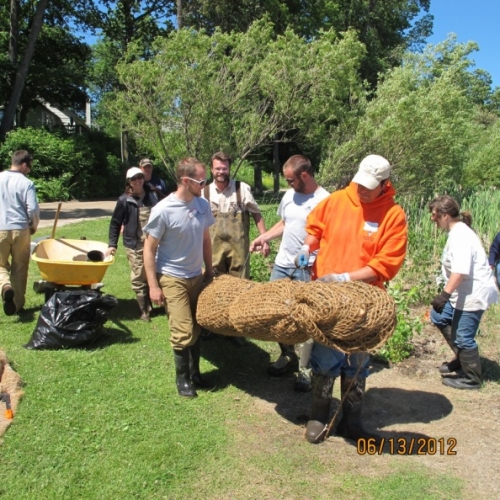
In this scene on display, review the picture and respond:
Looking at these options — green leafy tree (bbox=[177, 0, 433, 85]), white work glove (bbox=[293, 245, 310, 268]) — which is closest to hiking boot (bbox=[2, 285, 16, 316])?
white work glove (bbox=[293, 245, 310, 268])

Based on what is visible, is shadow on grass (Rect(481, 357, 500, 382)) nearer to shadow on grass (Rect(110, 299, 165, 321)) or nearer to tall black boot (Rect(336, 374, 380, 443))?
tall black boot (Rect(336, 374, 380, 443))

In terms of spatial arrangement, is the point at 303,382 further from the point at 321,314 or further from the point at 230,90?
the point at 230,90

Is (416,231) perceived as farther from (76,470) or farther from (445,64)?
(445,64)

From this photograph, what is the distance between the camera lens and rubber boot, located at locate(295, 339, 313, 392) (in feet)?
14.4

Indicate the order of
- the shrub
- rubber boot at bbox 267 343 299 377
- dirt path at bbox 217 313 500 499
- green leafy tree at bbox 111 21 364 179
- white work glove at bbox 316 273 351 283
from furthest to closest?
the shrub → green leafy tree at bbox 111 21 364 179 → rubber boot at bbox 267 343 299 377 → dirt path at bbox 217 313 500 499 → white work glove at bbox 316 273 351 283

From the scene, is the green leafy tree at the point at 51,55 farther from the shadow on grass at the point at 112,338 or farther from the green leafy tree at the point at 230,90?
the shadow on grass at the point at 112,338

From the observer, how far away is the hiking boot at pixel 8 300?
5.61 meters

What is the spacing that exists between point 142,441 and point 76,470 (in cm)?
48

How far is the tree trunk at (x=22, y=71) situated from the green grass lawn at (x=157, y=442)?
19.0 m

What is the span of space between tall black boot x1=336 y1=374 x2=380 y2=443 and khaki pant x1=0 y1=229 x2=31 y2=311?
398 cm

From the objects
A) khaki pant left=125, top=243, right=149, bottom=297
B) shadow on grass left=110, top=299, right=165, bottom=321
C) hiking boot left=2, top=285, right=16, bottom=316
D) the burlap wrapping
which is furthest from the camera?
shadow on grass left=110, top=299, right=165, bottom=321

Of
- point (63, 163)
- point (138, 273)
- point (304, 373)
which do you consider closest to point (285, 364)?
point (304, 373)

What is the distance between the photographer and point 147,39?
31547 mm

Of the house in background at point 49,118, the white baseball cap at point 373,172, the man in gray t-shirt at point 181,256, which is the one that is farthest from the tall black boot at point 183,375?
the house in background at point 49,118
